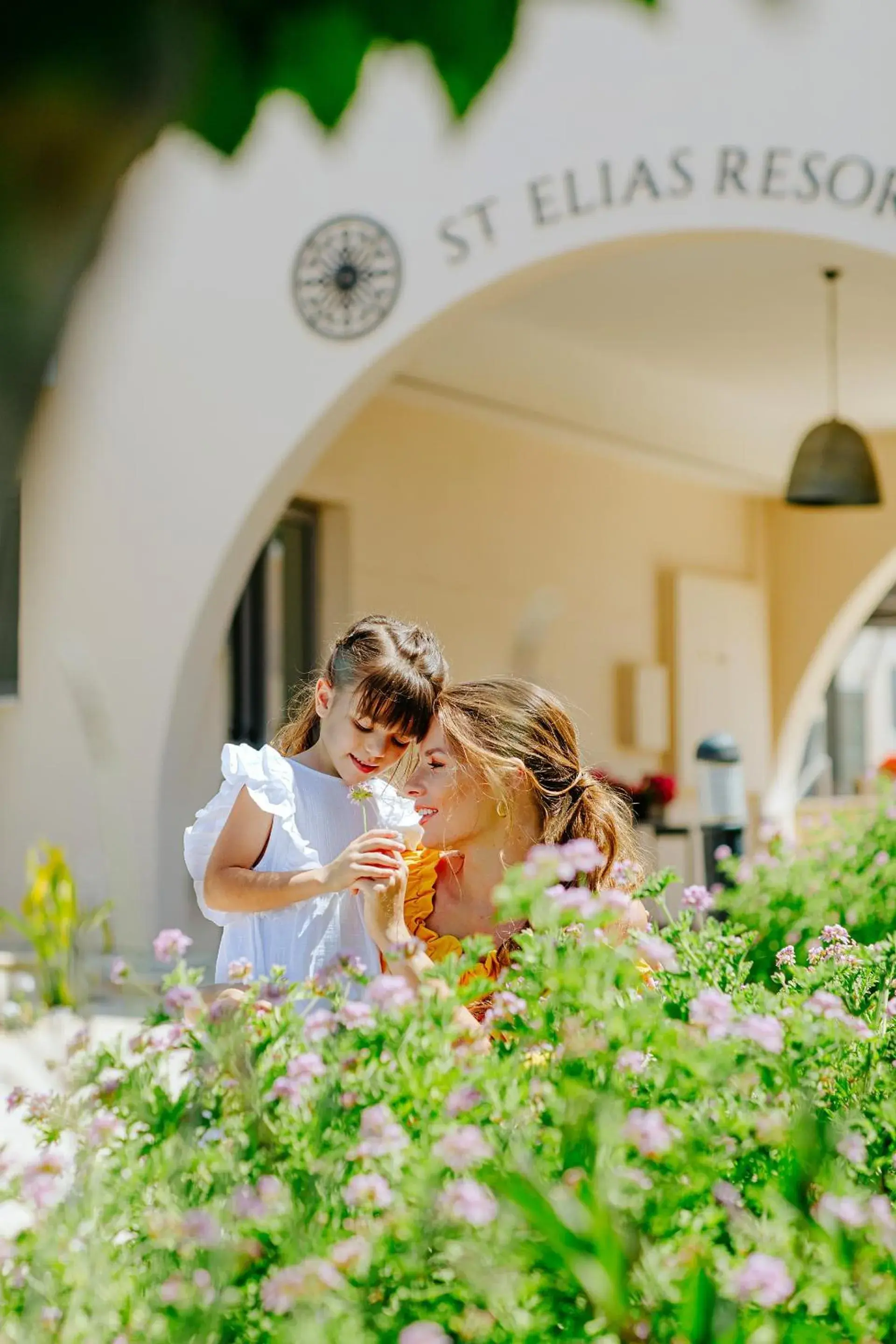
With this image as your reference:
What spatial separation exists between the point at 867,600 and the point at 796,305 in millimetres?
3489

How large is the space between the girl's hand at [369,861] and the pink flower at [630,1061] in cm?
74

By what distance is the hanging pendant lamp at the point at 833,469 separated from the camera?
7441 mm

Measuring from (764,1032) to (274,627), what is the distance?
7.07m

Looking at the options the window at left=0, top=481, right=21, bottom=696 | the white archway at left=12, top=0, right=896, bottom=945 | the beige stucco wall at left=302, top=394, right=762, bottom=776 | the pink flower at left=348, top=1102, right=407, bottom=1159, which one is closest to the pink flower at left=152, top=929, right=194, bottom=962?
the pink flower at left=348, top=1102, right=407, bottom=1159

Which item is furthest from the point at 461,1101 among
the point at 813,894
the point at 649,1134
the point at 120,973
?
the point at 813,894

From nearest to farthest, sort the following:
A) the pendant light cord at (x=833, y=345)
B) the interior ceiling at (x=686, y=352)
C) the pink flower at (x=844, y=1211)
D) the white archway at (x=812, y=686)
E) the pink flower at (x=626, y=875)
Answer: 1. the pink flower at (x=844, y=1211)
2. the pink flower at (x=626, y=875)
3. the interior ceiling at (x=686, y=352)
4. the pendant light cord at (x=833, y=345)
5. the white archway at (x=812, y=686)

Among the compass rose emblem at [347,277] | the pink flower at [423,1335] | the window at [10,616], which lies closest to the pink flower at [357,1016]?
the pink flower at [423,1335]

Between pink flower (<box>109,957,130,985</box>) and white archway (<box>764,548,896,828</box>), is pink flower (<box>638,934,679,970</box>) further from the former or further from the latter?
white archway (<box>764,548,896,828</box>)

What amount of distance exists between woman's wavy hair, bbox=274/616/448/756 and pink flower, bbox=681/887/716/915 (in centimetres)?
53

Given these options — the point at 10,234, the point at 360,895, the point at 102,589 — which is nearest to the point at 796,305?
the point at 102,589

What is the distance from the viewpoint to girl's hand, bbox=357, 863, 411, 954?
221 centimetres

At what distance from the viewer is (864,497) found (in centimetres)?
747

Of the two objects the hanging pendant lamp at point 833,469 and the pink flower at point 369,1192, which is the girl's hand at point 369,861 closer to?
the pink flower at point 369,1192

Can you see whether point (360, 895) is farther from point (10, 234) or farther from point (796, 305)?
point (796, 305)
